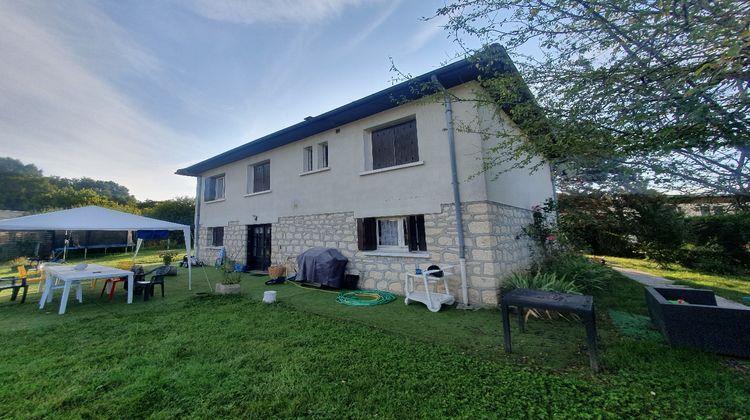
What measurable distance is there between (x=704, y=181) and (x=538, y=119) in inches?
87.8

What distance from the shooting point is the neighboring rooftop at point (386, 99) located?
14.8ft

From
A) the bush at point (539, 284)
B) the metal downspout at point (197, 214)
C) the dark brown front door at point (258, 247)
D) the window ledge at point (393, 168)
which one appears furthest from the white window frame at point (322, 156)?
the metal downspout at point (197, 214)

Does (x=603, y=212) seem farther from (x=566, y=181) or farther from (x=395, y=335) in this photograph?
(x=395, y=335)

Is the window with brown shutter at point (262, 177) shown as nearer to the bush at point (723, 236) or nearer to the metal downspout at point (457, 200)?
the metal downspout at point (457, 200)

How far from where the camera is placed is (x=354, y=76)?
305 inches

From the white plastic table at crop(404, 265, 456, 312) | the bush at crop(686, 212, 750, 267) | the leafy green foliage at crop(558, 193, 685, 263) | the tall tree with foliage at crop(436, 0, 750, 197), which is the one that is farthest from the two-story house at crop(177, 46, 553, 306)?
the bush at crop(686, 212, 750, 267)

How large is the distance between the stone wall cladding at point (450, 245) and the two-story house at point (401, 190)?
24 millimetres

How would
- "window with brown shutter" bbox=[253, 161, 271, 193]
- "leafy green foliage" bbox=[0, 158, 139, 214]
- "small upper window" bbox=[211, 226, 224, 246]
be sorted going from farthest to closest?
"leafy green foliage" bbox=[0, 158, 139, 214] → "small upper window" bbox=[211, 226, 224, 246] → "window with brown shutter" bbox=[253, 161, 271, 193]

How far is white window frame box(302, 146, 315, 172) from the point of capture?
9641 mm

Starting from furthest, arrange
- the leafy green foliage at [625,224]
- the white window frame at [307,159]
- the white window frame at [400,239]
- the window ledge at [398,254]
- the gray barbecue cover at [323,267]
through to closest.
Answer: the leafy green foliage at [625,224] → the white window frame at [307,159] → the gray barbecue cover at [323,267] → the white window frame at [400,239] → the window ledge at [398,254]

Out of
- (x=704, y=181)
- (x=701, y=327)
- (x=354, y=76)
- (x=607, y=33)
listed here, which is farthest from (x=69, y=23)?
(x=701, y=327)

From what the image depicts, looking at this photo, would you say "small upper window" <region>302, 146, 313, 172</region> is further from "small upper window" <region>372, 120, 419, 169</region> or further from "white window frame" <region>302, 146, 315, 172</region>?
"small upper window" <region>372, 120, 419, 169</region>

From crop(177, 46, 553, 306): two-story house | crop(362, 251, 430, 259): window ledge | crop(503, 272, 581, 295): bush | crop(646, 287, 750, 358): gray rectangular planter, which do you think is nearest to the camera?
crop(646, 287, 750, 358): gray rectangular planter

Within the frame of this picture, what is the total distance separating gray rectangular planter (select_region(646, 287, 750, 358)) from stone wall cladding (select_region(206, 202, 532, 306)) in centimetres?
250
